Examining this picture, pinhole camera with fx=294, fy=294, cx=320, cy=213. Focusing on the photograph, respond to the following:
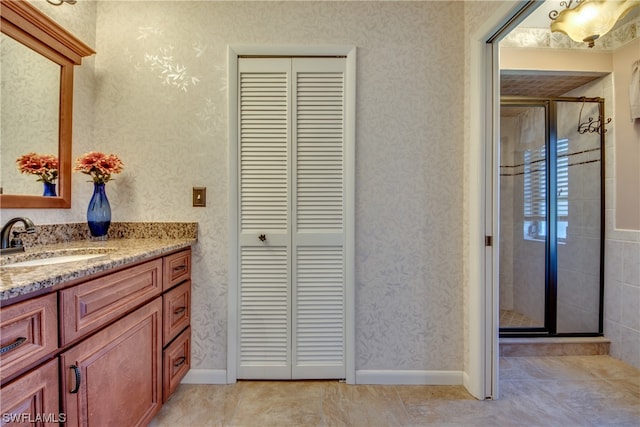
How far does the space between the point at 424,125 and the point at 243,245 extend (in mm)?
1348

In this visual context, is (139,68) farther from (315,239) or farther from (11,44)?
(315,239)

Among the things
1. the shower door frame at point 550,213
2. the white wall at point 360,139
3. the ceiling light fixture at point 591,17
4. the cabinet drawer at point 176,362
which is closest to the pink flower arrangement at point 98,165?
the white wall at point 360,139

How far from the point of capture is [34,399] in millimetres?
789

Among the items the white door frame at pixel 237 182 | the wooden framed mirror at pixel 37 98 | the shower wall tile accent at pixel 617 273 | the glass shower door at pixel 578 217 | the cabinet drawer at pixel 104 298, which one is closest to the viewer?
the cabinet drawer at pixel 104 298

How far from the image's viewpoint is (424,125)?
1828mm

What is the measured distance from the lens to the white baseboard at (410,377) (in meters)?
1.82

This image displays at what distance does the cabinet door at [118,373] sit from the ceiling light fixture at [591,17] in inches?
105

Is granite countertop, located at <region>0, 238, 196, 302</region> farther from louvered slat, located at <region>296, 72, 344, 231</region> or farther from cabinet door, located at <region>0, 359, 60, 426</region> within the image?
louvered slat, located at <region>296, 72, 344, 231</region>

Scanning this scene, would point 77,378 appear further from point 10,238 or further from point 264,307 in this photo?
point 264,307

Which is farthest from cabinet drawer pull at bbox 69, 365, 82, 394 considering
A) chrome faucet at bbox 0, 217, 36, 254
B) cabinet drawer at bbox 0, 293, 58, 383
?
chrome faucet at bbox 0, 217, 36, 254

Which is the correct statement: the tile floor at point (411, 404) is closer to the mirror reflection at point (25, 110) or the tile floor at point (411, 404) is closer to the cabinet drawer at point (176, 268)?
the cabinet drawer at point (176, 268)

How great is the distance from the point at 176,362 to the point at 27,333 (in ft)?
3.22

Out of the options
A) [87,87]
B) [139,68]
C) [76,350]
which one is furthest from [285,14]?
[76,350]

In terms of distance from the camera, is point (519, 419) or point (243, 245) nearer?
point (519, 419)
